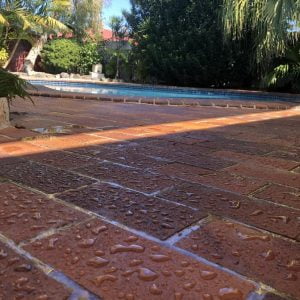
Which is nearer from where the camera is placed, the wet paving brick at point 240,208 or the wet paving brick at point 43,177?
the wet paving brick at point 240,208

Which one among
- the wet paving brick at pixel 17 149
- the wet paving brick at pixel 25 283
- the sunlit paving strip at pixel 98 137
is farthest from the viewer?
the sunlit paving strip at pixel 98 137

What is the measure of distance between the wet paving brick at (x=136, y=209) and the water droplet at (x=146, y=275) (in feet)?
0.56

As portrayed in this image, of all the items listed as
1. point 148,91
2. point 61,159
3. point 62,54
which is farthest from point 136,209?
point 62,54

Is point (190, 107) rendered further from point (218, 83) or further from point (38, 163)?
point (218, 83)

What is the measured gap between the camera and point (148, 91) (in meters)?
10.3

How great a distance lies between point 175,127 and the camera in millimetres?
3074

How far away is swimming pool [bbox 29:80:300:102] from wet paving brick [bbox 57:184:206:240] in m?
6.43

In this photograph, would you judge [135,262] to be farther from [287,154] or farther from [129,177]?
[287,154]

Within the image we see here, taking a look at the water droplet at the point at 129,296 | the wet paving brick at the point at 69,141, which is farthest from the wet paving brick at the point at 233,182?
the wet paving brick at the point at 69,141

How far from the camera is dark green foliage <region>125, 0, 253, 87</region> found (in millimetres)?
10383

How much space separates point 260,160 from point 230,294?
4.34 feet

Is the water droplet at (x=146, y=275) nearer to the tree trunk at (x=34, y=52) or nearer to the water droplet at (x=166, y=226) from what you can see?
the water droplet at (x=166, y=226)

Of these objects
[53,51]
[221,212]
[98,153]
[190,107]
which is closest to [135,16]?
[53,51]

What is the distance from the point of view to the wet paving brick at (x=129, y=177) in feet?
4.73
